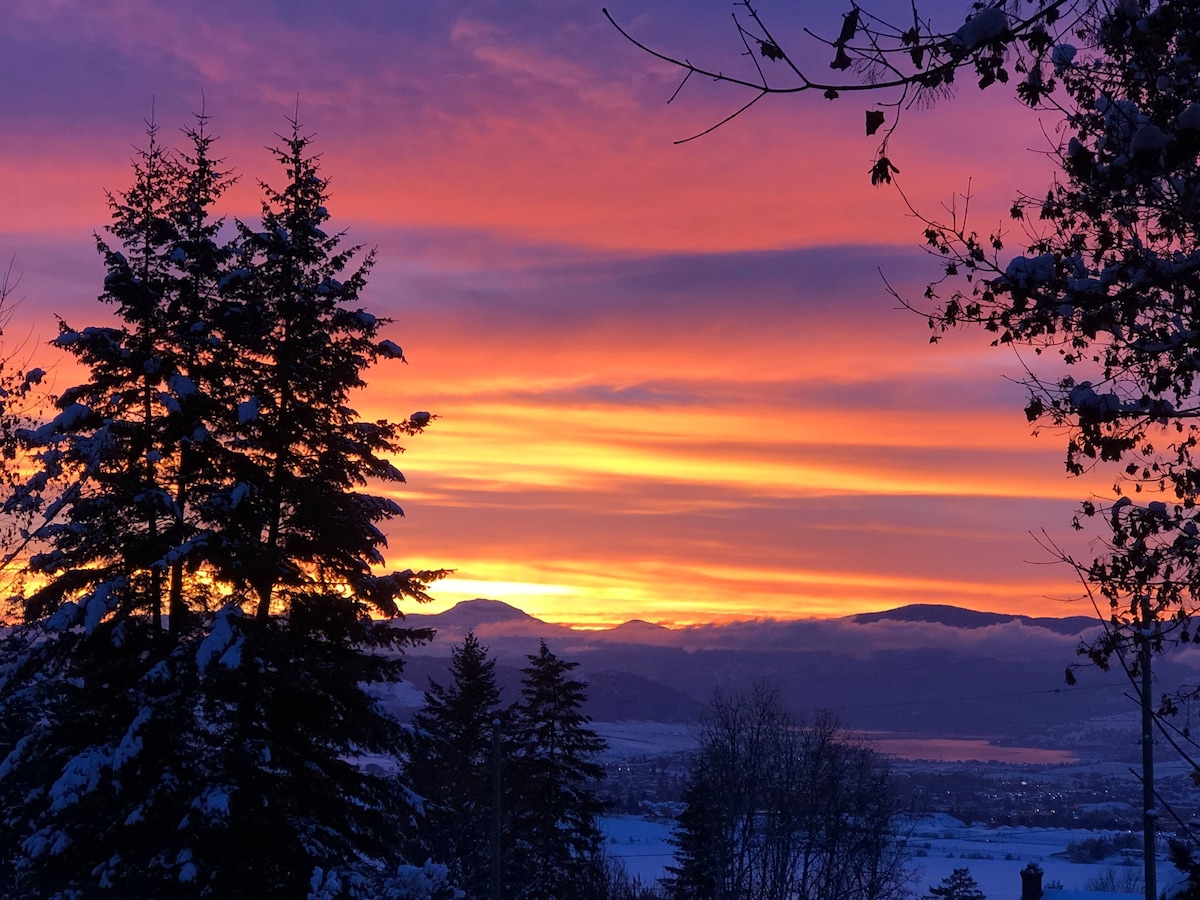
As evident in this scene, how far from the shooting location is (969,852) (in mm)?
130250

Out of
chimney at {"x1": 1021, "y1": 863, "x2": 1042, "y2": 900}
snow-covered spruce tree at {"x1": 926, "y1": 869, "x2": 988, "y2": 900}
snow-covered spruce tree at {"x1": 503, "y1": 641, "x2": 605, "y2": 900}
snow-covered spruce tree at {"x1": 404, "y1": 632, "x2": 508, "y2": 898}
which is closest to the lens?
chimney at {"x1": 1021, "y1": 863, "x2": 1042, "y2": 900}

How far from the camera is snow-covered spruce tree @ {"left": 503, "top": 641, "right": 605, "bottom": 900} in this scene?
43.9m

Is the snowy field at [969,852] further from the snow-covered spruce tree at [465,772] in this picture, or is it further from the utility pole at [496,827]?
the utility pole at [496,827]

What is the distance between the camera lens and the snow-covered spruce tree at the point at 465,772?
4719 centimetres

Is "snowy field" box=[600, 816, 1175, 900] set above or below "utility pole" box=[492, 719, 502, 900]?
below

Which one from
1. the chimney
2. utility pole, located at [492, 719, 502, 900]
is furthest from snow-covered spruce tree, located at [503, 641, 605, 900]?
the chimney

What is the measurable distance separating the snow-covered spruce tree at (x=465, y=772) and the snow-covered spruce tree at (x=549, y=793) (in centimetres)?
166

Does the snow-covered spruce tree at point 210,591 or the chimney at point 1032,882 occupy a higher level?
the snow-covered spruce tree at point 210,591

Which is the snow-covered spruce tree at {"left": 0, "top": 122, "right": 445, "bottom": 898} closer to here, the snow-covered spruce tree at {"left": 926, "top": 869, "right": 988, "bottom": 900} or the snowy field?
the snow-covered spruce tree at {"left": 926, "top": 869, "right": 988, "bottom": 900}

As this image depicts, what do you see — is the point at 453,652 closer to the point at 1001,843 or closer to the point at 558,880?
the point at 558,880

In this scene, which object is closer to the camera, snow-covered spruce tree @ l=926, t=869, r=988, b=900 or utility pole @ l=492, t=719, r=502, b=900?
utility pole @ l=492, t=719, r=502, b=900

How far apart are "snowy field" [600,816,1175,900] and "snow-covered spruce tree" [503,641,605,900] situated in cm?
3788

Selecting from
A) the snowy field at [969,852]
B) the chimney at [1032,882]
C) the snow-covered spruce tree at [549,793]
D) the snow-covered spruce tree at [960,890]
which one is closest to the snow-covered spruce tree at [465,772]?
the snow-covered spruce tree at [549,793]

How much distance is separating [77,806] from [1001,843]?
471 ft
